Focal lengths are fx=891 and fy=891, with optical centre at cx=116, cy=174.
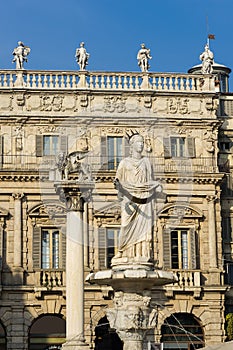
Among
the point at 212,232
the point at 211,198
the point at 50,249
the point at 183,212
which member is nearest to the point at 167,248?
the point at 183,212

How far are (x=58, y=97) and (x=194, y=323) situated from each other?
45.6ft

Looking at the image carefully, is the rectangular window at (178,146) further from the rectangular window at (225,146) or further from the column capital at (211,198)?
the rectangular window at (225,146)

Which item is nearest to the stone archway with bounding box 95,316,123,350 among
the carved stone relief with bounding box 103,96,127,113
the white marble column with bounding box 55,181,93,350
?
the carved stone relief with bounding box 103,96,127,113

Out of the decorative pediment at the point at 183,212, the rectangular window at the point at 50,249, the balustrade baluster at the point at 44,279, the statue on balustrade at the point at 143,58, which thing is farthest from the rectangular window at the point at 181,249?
the statue on balustrade at the point at 143,58

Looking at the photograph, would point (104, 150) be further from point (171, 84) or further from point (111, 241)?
point (171, 84)

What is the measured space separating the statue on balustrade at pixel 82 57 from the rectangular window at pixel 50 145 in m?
4.14

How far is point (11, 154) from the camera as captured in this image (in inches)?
1829

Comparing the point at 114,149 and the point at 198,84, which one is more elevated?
the point at 198,84

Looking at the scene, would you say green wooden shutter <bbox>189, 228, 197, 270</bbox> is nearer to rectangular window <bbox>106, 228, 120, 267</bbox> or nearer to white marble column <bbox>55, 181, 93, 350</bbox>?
rectangular window <bbox>106, 228, 120, 267</bbox>

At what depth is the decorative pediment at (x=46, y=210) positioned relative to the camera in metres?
45.7

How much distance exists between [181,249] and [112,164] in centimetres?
575

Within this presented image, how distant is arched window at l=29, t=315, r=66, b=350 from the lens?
4644 centimetres

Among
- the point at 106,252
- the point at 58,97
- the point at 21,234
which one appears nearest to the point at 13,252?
the point at 21,234

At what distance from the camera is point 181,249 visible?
4644cm
